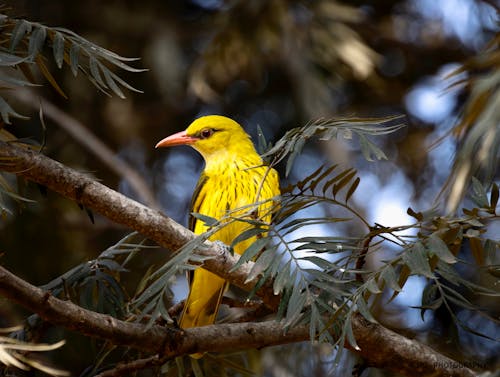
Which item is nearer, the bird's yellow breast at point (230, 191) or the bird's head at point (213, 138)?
the bird's yellow breast at point (230, 191)

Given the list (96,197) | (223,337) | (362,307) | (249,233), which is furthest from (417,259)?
(96,197)

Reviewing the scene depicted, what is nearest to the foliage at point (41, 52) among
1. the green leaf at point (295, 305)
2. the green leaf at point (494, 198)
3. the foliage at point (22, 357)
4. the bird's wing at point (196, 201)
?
the foliage at point (22, 357)

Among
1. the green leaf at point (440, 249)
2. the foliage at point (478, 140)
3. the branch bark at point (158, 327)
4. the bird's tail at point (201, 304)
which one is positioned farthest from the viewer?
the bird's tail at point (201, 304)

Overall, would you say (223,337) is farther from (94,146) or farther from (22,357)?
(94,146)

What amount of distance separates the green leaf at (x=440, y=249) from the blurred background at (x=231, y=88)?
7.58 ft

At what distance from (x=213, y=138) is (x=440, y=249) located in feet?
8.08

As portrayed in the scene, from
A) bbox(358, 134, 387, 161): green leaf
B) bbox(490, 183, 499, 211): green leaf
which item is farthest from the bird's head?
bbox(490, 183, 499, 211): green leaf

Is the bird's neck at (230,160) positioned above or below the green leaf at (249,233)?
above

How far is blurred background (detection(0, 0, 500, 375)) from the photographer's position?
5035 mm

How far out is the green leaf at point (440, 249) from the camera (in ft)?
6.54

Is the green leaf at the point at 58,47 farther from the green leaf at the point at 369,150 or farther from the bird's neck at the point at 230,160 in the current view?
the bird's neck at the point at 230,160

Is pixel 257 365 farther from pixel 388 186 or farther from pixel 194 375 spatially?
pixel 388 186

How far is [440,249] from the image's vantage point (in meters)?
2.03

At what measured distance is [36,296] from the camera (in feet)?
7.06
